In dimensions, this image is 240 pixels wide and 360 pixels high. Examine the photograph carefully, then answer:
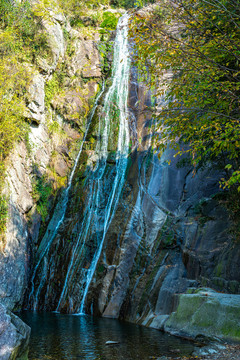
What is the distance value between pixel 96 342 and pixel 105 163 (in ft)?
Result: 36.3

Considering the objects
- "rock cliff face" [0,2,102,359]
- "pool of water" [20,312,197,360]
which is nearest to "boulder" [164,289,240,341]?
"pool of water" [20,312,197,360]

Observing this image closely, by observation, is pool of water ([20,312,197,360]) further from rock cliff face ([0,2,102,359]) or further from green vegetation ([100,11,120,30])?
green vegetation ([100,11,120,30])

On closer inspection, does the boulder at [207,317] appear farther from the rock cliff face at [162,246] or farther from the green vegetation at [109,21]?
the green vegetation at [109,21]

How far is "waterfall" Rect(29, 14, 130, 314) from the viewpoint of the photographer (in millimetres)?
13461

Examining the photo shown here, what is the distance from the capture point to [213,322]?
7523mm

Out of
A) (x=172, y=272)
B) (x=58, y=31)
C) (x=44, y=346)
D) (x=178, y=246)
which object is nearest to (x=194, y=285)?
(x=172, y=272)

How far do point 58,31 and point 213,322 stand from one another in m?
18.8

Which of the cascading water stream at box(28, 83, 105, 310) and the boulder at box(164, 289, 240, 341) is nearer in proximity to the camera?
the boulder at box(164, 289, 240, 341)

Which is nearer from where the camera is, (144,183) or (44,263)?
(44,263)

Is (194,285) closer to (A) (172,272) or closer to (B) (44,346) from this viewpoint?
(A) (172,272)

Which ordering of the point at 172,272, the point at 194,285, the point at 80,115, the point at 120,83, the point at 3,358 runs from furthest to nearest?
the point at 120,83 < the point at 80,115 < the point at 172,272 < the point at 194,285 < the point at 3,358

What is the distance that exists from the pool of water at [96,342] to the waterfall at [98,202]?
315cm

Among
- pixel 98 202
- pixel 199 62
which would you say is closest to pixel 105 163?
pixel 98 202

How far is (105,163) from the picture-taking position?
1736 cm
